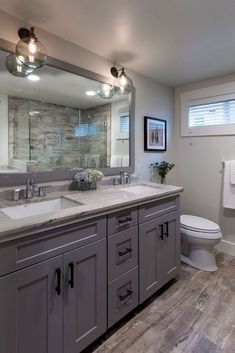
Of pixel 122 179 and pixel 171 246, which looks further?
pixel 122 179

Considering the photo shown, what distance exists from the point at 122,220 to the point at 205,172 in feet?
5.64

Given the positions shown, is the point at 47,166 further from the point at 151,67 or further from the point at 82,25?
the point at 151,67

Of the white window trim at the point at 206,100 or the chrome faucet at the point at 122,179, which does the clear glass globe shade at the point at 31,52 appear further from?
the white window trim at the point at 206,100

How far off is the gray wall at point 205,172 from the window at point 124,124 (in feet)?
3.18

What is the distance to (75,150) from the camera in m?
1.91

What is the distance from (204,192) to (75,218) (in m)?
2.10

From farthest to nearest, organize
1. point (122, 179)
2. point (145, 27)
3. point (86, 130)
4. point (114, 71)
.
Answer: point (122, 179) → point (114, 71) → point (86, 130) → point (145, 27)

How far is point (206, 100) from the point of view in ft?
8.73

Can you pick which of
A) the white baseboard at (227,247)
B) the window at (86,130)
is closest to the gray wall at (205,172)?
the white baseboard at (227,247)

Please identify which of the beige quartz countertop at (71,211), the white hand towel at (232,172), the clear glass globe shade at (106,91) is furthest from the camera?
the white hand towel at (232,172)

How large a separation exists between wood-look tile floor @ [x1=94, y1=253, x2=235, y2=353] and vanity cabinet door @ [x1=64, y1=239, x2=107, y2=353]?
0.61 feet

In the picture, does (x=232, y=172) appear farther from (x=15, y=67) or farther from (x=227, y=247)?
(x=15, y=67)

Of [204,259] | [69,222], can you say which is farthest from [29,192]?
[204,259]

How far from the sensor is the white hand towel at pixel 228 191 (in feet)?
8.03
